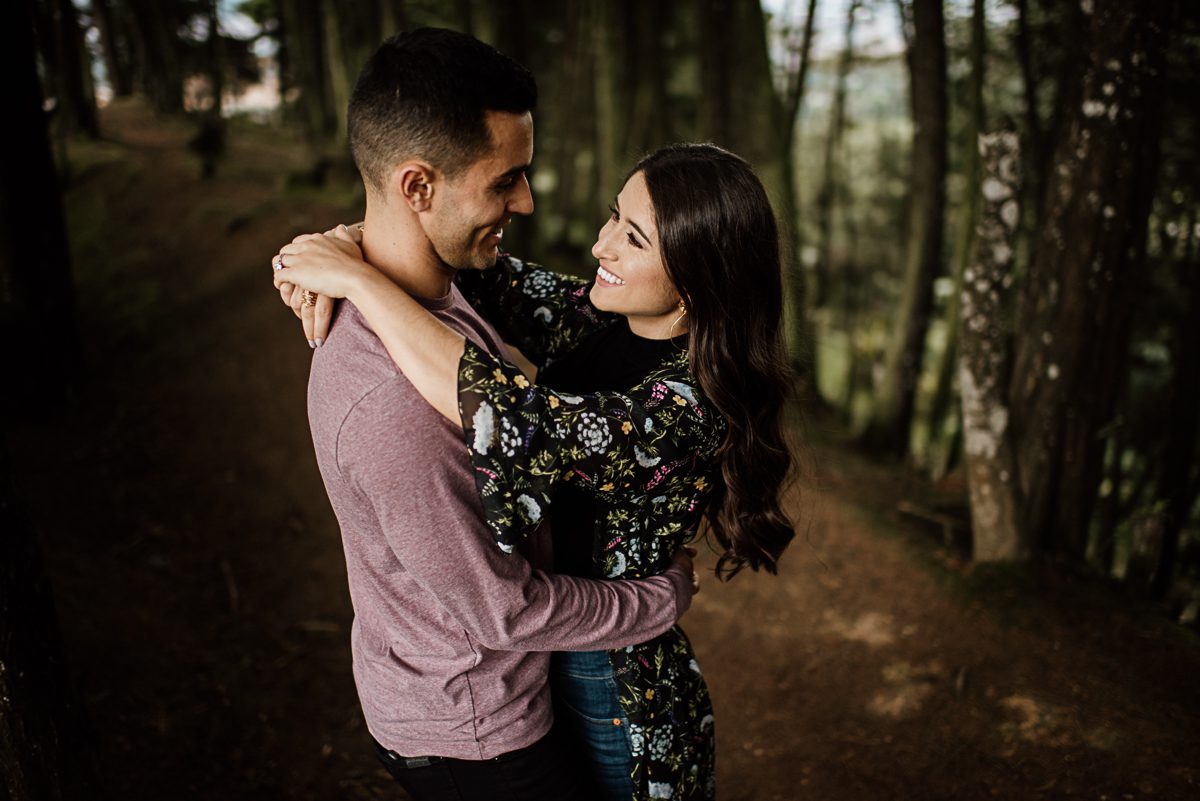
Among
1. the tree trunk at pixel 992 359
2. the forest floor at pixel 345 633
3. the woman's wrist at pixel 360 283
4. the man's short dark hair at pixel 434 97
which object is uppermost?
the man's short dark hair at pixel 434 97

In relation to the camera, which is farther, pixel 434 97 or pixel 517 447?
pixel 434 97

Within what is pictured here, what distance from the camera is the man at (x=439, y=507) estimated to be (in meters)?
1.52

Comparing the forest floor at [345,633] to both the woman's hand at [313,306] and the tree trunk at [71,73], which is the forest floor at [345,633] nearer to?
the woman's hand at [313,306]

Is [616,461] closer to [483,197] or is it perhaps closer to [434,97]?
[483,197]

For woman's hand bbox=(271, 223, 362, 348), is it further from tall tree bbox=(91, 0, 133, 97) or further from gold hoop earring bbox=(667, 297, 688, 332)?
tall tree bbox=(91, 0, 133, 97)

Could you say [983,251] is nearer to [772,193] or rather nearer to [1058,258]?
[1058,258]

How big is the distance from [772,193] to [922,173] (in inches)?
188

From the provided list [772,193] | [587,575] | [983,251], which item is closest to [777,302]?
[772,193]

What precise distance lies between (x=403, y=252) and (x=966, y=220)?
229 inches

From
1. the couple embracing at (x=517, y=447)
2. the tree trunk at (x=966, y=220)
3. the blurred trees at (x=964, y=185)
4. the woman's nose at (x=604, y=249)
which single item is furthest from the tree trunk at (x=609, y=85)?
the couple embracing at (x=517, y=447)

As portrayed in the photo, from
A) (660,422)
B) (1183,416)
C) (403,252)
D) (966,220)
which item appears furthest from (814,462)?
(966,220)

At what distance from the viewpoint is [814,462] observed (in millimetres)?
2293

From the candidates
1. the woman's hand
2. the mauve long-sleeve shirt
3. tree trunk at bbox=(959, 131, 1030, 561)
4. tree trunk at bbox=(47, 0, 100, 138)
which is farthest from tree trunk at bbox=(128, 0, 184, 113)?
the mauve long-sleeve shirt

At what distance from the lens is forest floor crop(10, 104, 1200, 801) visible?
11.9 feet
